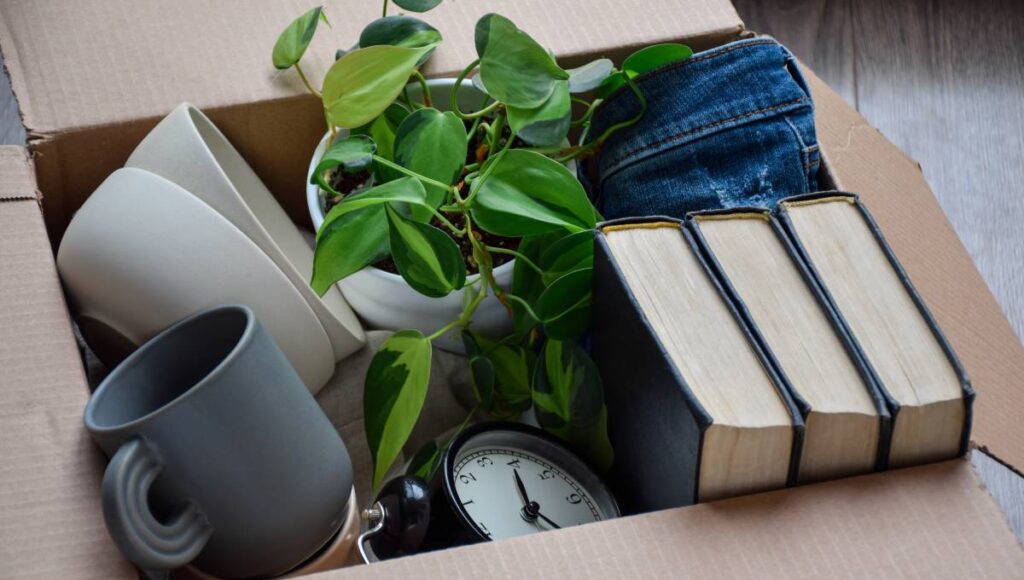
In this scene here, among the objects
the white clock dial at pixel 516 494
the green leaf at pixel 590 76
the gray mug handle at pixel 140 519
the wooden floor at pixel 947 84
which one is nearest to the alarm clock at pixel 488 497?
the white clock dial at pixel 516 494

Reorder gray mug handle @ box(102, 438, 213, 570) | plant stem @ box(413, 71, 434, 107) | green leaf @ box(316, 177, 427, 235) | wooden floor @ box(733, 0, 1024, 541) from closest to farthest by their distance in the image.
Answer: gray mug handle @ box(102, 438, 213, 570), green leaf @ box(316, 177, 427, 235), plant stem @ box(413, 71, 434, 107), wooden floor @ box(733, 0, 1024, 541)

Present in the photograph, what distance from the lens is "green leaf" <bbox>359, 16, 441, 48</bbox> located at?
645 mm

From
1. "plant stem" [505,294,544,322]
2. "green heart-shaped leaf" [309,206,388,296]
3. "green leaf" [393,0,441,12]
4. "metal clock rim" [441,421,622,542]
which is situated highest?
"green leaf" [393,0,441,12]

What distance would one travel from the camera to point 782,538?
477mm

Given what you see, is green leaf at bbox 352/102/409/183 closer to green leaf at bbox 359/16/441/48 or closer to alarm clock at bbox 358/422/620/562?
green leaf at bbox 359/16/441/48

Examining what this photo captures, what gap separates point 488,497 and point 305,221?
11.3 inches

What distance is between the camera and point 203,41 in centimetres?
69

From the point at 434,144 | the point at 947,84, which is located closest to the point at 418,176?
the point at 434,144

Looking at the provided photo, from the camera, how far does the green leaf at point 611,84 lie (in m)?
0.67

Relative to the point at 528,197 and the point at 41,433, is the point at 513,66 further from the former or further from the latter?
the point at 41,433

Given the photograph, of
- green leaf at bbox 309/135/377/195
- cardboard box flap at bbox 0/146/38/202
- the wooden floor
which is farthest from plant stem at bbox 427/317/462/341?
the wooden floor

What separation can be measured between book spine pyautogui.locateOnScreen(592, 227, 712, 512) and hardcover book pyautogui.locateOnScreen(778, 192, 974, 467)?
0.31 feet

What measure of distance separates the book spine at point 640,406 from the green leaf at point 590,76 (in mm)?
135

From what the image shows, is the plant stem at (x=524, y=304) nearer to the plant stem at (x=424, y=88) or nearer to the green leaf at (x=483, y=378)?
the green leaf at (x=483, y=378)
